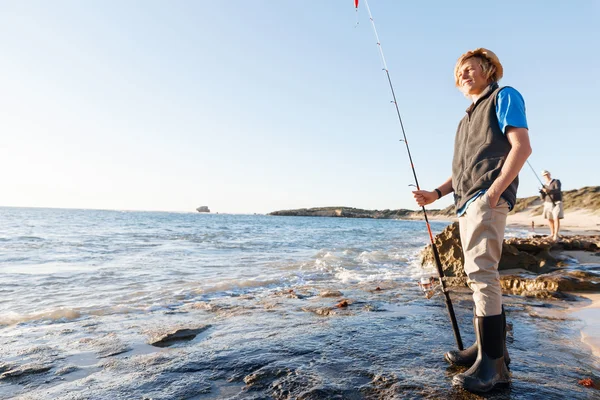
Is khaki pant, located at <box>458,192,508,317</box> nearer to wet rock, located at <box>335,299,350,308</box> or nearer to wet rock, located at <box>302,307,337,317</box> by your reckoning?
wet rock, located at <box>302,307,337,317</box>

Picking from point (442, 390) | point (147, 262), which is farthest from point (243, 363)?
point (147, 262)

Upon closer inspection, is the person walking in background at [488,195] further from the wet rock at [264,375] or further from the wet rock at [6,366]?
the wet rock at [6,366]

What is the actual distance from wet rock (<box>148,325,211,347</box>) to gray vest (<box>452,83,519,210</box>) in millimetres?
3073

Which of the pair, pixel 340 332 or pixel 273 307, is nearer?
pixel 340 332

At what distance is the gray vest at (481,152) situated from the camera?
2.62 metres

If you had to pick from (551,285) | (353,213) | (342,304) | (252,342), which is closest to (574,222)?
(551,285)

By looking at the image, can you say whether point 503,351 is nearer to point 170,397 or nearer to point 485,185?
point 485,185

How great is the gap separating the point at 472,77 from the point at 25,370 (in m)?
4.44

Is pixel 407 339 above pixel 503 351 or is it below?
below

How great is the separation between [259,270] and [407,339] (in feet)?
22.3

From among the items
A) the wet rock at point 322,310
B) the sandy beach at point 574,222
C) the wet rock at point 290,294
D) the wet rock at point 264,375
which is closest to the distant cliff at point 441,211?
the sandy beach at point 574,222

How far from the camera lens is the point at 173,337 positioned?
395cm

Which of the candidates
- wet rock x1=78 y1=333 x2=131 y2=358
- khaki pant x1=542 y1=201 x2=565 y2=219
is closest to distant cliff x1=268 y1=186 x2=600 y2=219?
khaki pant x1=542 y1=201 x2=565 y2=219

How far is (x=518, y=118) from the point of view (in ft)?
8.21
